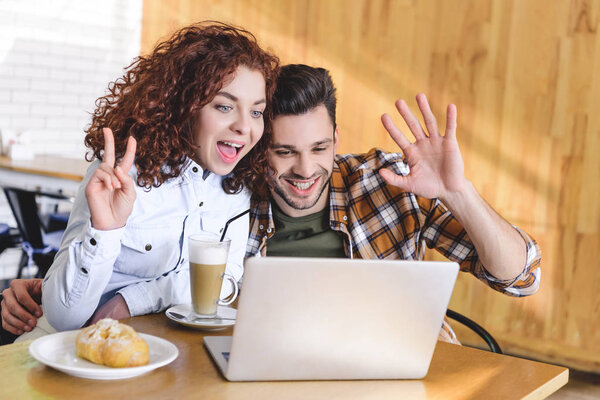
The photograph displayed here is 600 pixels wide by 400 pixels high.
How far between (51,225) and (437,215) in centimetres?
258

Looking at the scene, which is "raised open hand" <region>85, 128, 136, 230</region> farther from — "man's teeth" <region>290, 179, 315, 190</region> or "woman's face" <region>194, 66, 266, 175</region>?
"man's teeth" <region>290, 179, 315, 190</region>

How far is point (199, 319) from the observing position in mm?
1396

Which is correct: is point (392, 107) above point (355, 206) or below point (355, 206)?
above

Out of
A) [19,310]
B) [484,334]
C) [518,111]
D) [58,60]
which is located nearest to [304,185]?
[484,334]

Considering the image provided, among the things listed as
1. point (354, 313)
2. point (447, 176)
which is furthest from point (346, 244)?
point (354, 313)

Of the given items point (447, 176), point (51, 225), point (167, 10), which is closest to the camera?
point (447, 176)

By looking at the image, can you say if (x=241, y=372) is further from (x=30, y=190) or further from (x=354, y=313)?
(x=30, y=190)

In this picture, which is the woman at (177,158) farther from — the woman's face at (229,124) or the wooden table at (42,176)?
the wooden table at (42,176)

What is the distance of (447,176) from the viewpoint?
69.6 inches

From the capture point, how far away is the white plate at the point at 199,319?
4.44 feet

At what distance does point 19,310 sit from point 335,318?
0.91 metres

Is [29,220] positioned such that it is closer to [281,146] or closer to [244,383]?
[281,146]

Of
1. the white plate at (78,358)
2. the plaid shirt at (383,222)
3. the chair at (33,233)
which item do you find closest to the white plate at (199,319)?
the white plate at (78,358)

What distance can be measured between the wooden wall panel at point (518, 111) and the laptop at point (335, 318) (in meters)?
2.60
